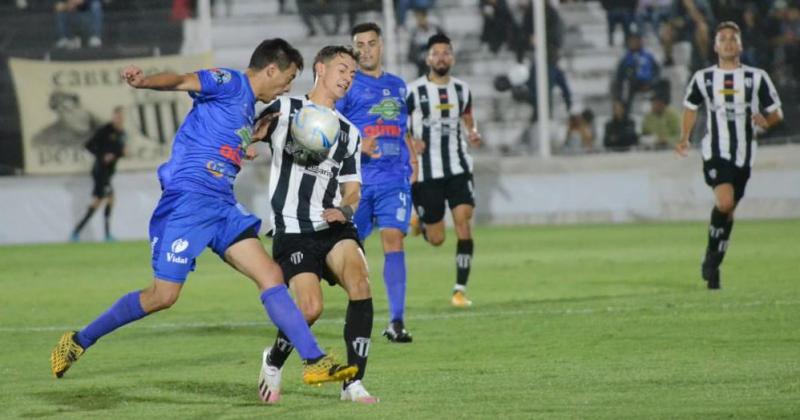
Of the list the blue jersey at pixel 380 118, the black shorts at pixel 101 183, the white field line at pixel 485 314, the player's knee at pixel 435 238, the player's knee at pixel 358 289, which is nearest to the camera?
the player's knee at pixel 358 289

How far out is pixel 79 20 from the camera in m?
26.2

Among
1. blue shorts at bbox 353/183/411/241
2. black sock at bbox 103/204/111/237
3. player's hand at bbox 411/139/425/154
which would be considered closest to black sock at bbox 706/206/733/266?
player's hand at bbox 411/139/425/154

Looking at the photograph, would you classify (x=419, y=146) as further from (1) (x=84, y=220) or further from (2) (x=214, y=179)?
(1) (x=84, y=220)

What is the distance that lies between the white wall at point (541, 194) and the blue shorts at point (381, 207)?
43.5ft

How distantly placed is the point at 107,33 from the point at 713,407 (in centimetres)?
1962

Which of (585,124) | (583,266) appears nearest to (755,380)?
(583,266)

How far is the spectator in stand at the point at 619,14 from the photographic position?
25.6 metres

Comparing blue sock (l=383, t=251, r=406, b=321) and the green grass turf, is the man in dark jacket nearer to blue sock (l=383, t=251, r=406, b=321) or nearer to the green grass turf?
the green grass turf

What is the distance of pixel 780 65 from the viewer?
24.9 meters

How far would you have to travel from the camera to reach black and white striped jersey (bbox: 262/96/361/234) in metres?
8.65

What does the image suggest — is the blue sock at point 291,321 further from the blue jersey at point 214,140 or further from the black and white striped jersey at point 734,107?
the black and white striped jersey at point 734,107

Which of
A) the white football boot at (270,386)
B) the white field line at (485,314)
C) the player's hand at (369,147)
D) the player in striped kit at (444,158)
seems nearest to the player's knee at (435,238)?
the player in striped kit at (444,158)

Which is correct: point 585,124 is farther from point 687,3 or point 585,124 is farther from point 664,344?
point 664,344

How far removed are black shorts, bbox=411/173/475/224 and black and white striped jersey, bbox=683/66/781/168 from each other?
2.30 metres
